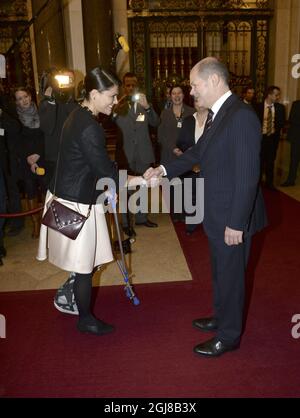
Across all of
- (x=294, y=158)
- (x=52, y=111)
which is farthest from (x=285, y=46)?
(x=52, y=111)

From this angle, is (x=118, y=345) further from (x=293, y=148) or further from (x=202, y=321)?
(x=293, y=148)

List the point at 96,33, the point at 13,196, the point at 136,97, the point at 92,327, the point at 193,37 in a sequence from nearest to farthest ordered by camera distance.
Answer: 1. the point at 92,327
2. the point at 136,97
3. the point at 13,196
4. the point at 96,33
5. the point at 193,37

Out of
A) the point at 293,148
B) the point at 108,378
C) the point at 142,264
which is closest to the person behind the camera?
the point at 108,378

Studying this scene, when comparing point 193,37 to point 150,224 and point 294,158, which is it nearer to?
point 294,158

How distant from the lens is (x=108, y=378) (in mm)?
2340

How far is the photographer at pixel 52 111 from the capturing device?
160 inches

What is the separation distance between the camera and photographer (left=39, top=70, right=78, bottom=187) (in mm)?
4059

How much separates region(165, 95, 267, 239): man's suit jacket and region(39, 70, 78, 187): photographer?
2.26 meters

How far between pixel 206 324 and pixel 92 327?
792 mm

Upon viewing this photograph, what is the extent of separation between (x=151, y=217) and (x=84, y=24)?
371 centimetres

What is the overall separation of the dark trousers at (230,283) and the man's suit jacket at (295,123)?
464 cm

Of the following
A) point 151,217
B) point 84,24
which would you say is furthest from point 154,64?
point 151,217

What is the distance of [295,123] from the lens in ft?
21.2

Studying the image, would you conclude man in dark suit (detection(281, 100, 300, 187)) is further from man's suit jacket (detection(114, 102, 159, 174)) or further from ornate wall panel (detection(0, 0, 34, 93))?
ornate wall panel (detection(0, 0, 34, 93))
